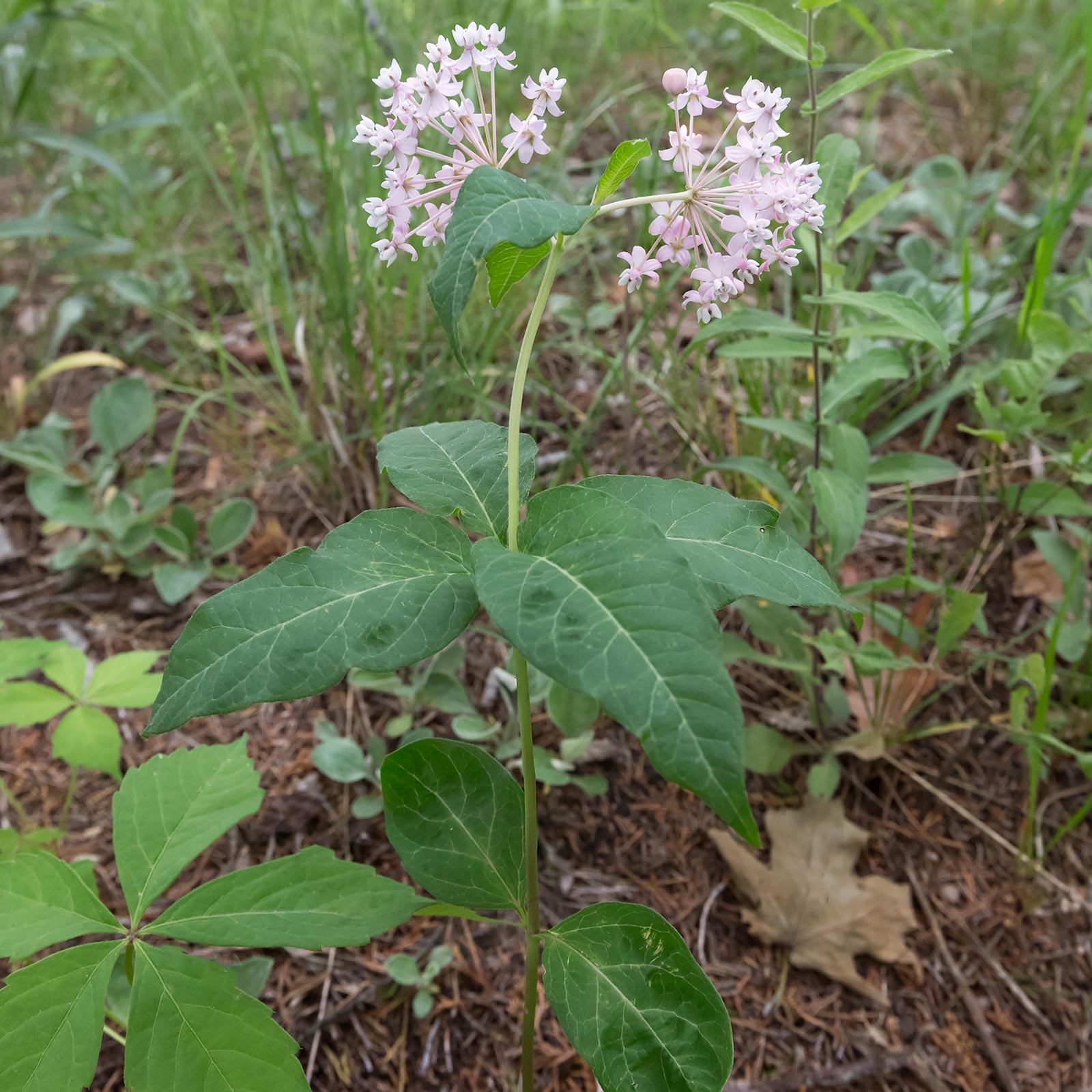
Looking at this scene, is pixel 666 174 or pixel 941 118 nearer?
pixel 666 174

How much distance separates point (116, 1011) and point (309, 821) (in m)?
0.49

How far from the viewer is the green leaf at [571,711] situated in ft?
5.64

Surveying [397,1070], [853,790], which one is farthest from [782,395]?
[397,1070]

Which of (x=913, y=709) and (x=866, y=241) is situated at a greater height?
(x=866, y=241)

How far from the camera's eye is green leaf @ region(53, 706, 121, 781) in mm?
1651

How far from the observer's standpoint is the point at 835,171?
166cm

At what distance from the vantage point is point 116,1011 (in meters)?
1.46

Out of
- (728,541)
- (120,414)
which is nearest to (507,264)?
(728,541)

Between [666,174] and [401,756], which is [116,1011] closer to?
[401,756]

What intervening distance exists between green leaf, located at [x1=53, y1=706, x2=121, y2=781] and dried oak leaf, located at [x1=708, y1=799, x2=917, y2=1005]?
1.26m

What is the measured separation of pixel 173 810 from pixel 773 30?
5.77 ft

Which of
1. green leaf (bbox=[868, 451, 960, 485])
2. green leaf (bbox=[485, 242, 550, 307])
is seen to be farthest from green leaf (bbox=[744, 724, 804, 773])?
green leaf (bbox=[485, 242, 550, 307])

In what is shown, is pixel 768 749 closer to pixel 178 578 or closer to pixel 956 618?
pixel 956 618

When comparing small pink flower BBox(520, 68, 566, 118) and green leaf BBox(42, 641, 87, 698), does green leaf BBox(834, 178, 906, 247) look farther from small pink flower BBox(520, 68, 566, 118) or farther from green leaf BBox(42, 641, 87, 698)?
green leaf BBox(42, 641, 87, 698)
